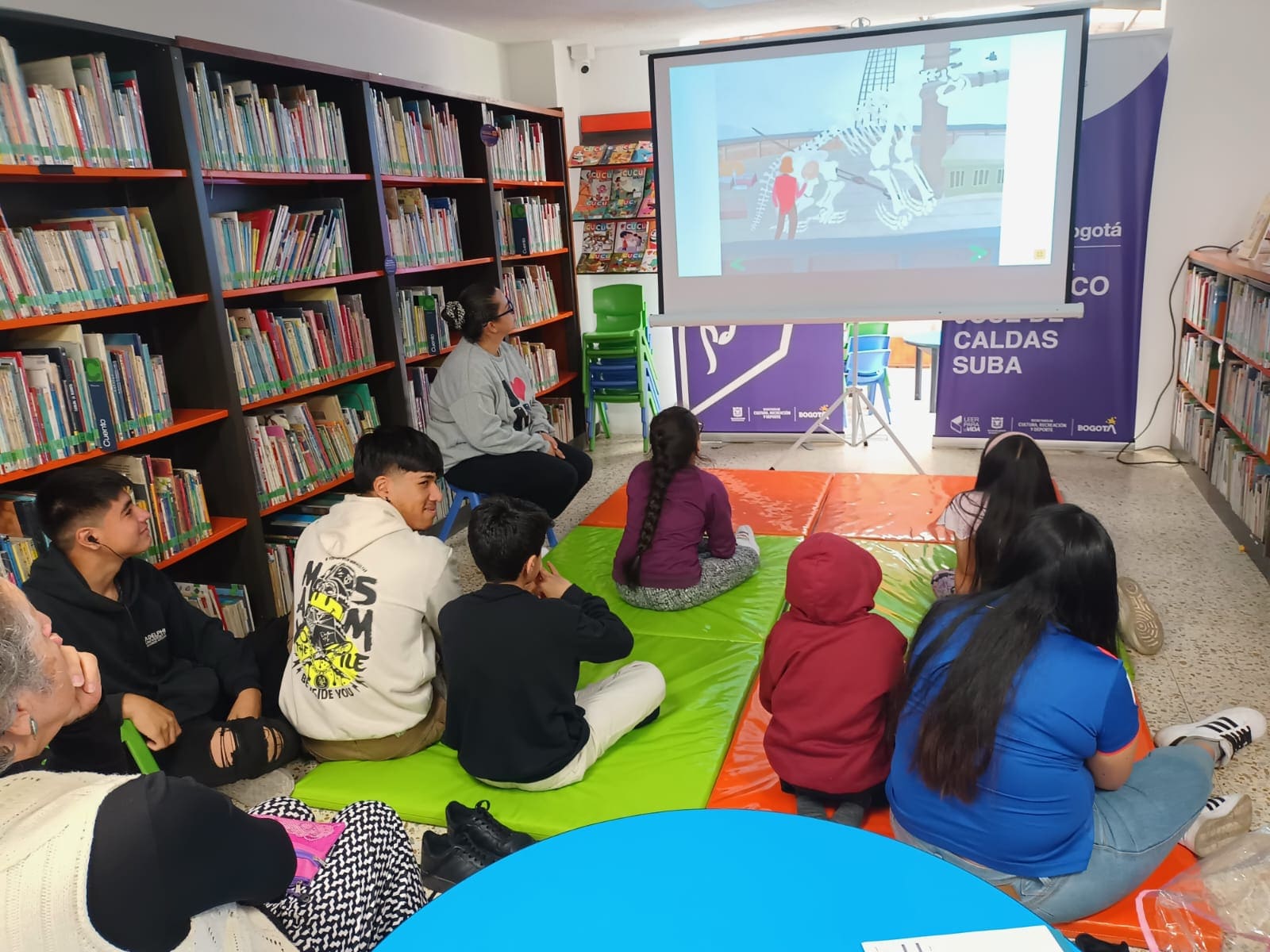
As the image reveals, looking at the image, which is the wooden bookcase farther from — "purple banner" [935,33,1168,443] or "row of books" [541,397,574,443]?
"purple banner" [935,33,1168,443]

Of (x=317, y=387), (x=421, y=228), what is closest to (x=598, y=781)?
(x=317, y=387)

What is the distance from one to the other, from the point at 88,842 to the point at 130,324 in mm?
2487

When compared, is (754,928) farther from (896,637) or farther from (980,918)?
(896,637)

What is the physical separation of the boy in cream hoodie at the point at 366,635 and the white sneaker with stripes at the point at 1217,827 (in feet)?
5.82

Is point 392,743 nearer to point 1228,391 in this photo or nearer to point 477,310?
point 477,310

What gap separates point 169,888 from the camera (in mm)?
922

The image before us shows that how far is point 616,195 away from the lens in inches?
213

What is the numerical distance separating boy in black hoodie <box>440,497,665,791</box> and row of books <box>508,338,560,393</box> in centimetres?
290

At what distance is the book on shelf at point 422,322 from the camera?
395cm

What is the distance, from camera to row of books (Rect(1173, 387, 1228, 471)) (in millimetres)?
4195

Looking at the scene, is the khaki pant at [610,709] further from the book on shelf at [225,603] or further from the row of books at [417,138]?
the row of books at [417,138]

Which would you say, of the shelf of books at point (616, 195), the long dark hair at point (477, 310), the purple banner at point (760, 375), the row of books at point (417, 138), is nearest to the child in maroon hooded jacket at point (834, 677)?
the long dark hair at point (477, 310)

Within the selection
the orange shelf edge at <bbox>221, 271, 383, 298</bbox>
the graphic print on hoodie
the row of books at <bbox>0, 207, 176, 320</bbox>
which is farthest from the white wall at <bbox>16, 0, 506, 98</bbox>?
the graphic print on hoodie

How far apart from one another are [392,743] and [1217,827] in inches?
75.8
